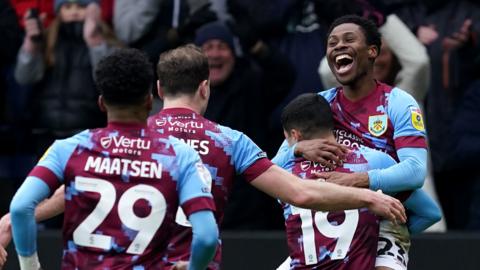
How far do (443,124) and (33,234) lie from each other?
16.1 ft

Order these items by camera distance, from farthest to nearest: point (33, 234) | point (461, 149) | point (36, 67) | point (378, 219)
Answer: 1. point (36, 67)
2. point (461, 149)
3. point (378, 219)
4. point (33, 234)

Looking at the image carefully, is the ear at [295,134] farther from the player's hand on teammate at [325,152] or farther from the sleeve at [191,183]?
the sleeve at [191,183]

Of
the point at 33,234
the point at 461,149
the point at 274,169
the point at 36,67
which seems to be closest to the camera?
the point at 33,234

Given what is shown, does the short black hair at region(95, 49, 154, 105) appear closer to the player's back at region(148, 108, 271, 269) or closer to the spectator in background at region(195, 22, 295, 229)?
the player's back at region(148, 108, 271, 269)

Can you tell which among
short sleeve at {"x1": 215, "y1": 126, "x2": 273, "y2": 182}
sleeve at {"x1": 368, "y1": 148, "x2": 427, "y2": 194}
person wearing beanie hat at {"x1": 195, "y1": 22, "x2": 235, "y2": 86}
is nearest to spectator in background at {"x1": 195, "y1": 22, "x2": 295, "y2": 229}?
person wearing beanie hat at {"x1": 195, "y1": 22, "x2": 235, "y2": 86}

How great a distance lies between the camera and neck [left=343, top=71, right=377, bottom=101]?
744 centimetres

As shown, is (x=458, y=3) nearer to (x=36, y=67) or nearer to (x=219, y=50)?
(x=219, y=50)

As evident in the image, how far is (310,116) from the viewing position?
7191 mm

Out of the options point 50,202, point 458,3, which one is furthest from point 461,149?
point 50,202

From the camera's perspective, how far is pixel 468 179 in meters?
10.1

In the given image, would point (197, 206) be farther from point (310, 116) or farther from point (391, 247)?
point (391, 247)

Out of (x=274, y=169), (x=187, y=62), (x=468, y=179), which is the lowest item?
(x=468, y=179)

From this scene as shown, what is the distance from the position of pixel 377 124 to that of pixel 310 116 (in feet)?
1.24

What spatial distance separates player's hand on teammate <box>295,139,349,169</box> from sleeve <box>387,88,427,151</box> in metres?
0.30
